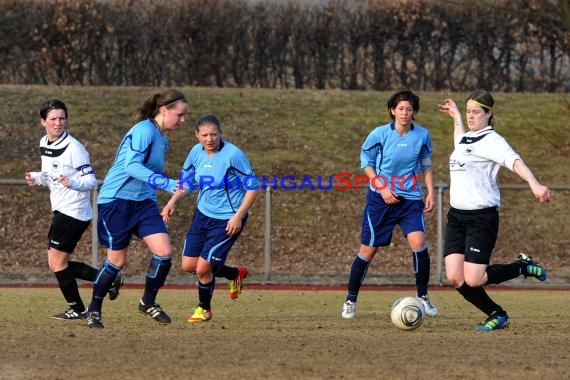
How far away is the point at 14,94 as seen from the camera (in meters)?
24.2

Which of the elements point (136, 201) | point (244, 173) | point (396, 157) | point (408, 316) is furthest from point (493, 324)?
point (136, 201)

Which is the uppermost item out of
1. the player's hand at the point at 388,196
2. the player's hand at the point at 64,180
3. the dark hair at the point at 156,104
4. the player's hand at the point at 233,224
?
the dark hair at the point at 156,104

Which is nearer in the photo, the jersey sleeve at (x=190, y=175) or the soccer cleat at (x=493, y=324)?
the jersey sleeve at (x=190, y=175)

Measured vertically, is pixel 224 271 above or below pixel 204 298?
above

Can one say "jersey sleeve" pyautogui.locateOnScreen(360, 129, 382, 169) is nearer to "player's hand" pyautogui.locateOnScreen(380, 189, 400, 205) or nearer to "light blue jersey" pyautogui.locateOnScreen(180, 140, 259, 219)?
"player's hand" pyautogui.locateOnScreen(380, 189, 400, 205)

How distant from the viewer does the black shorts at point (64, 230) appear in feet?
35.2

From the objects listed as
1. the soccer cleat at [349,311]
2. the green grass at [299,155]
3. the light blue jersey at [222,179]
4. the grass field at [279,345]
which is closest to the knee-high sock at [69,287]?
the grass field at [279,345]

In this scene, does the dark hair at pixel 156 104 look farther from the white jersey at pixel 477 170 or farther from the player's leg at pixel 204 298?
the white jersey at pixel 477 170

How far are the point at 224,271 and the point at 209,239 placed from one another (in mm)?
637

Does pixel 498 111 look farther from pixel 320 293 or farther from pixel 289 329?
pixel 289 329

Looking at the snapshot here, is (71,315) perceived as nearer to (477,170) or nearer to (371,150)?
(371,150)

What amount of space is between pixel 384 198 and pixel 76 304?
293 centimetres

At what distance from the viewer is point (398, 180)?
1159 cm

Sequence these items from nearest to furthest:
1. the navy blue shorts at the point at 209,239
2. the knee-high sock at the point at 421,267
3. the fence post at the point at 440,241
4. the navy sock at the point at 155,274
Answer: the navy sock at the point at 155,274, the navy blue shorts at the point at 209,239, the knee-high sock at the point at 421,267, the fence post at the point at 440,241
